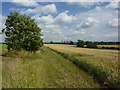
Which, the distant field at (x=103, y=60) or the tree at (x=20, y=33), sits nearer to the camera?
the distant field at (x=103, y=60)

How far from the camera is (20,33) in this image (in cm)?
1973

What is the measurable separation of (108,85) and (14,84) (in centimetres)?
493

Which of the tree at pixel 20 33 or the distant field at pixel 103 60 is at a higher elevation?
the tree at pixel 20 33

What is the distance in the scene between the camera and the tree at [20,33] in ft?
63.8

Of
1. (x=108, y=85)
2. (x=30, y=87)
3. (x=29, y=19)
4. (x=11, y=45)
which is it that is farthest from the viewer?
(x=29, y=19)

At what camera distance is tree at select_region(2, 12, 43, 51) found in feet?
63.8

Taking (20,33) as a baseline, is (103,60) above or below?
below

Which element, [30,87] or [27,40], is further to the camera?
[27,40]

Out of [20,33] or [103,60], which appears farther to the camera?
[20,33]

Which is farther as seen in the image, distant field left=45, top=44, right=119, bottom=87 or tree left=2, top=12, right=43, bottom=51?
tree left=2, top=12, right=43, bottom=51

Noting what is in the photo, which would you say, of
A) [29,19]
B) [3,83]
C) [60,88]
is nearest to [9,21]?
[29,19]

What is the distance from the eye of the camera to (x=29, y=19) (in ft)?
69.6

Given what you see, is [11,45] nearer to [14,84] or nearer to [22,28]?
[22,28]

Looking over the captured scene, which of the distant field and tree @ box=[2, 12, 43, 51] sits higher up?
tree @ box=[2, 12, 43, 51]
